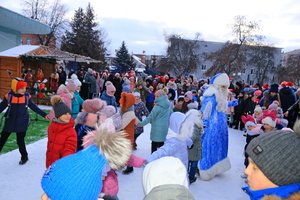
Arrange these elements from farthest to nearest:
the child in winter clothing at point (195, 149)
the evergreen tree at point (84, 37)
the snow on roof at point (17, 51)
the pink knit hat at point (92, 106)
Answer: the evergreen tree at point (84, 37) < the snow on roof at point (17, 51) < the child in winter clothing at point (195, 149) < the pink knit hat at point (92, 106)

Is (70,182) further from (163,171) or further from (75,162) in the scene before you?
(163,171)

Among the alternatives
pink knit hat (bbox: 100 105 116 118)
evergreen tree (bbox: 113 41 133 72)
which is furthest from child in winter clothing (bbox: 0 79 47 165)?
evergreen tree (bbox: 113 41 133 72)

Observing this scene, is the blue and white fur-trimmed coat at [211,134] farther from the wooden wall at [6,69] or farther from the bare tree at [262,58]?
the bare tree at [262,58]

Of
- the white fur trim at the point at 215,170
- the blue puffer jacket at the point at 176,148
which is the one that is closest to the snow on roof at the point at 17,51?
the white fur trim at the point at 215,170

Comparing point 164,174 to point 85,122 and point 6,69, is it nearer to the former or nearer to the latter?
point 85,122

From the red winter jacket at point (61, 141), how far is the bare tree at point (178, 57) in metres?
52.5

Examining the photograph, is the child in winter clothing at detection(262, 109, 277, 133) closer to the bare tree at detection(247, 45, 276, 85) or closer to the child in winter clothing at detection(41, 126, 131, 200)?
the child in winter clothing at detection(41, 126, 131, 200)

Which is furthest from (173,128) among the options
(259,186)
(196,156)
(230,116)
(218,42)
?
(218,42)

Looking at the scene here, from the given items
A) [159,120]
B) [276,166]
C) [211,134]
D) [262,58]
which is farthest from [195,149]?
[262,58]

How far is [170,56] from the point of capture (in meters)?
56.5

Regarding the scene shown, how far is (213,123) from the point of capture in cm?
611

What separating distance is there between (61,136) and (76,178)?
8.18 feet

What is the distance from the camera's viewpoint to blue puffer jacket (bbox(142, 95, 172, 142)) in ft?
22.1

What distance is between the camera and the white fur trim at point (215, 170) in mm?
6145
